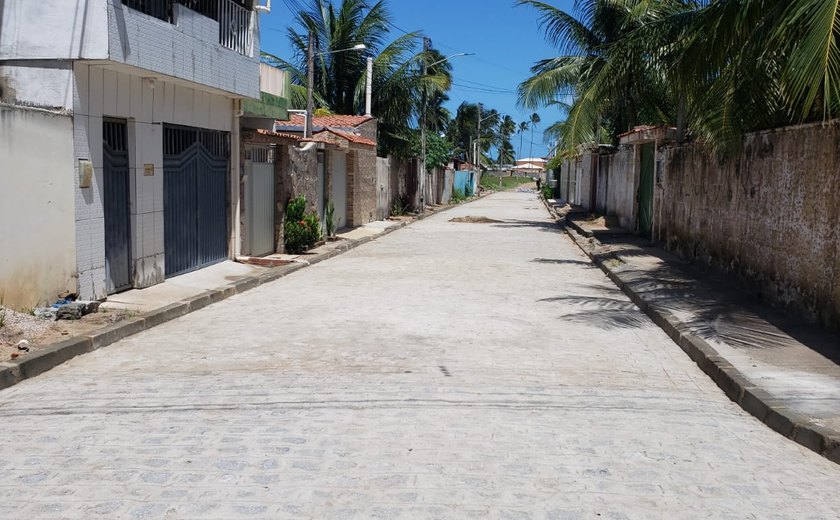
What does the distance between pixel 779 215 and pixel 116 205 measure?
8.71 metres

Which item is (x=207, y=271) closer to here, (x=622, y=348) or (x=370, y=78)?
(x=622, y=348)

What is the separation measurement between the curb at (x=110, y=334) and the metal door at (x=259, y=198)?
1763 mm

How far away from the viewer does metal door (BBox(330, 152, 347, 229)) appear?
23828mm

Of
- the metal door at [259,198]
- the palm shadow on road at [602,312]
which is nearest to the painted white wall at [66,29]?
the metal door at [259,198]

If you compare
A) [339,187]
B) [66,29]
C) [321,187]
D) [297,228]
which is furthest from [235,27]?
[339,187]

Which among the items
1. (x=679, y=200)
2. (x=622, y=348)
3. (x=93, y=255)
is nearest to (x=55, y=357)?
(x=93, y=255)

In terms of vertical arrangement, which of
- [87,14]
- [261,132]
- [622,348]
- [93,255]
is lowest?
[622,348]

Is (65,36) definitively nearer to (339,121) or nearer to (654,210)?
(654,210)

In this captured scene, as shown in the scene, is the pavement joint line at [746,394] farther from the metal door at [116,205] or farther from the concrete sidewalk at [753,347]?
the metal door at [116,205]

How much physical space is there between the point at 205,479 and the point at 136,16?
7417 millimetres

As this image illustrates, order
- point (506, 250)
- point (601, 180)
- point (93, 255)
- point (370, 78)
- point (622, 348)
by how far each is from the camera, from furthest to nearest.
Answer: point (601, 180)
point (370, 78)
point (506, 250)
point (93, 255)
point (622, 348)

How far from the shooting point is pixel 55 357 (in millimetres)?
7609

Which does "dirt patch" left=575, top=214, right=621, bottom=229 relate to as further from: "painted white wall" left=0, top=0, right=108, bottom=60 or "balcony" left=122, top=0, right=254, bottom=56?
"painted white wall" left=0, top=0, right=108, bottom=60

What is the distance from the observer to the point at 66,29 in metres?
9.53
